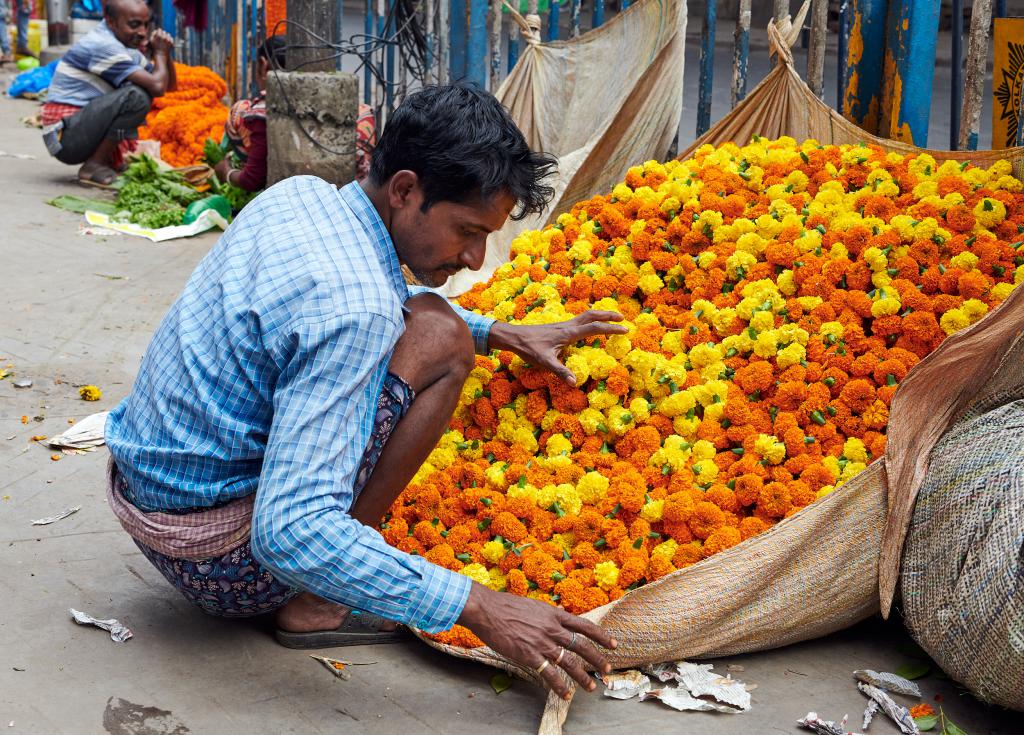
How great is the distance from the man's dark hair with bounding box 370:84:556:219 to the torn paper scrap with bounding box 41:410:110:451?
168cm

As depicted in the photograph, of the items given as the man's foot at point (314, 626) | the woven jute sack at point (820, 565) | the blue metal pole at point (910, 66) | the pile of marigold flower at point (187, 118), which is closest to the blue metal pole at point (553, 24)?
the blue metal pole at point (910, 66)

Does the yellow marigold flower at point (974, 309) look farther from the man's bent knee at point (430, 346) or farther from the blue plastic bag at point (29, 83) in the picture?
the blue plastic bag at point (29, 83)

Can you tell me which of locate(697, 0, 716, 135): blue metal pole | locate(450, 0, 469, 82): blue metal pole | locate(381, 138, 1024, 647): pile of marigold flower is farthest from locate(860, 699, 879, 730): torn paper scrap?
locate(450, 0, 469, 82): blue metal pole

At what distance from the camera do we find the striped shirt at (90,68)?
7.07m

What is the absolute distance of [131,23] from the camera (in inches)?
278

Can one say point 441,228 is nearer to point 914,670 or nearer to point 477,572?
point 477,572

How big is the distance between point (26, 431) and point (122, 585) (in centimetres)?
109

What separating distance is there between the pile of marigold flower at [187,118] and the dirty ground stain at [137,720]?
6.05 metres

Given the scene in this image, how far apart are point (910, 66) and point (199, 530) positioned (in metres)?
2.86

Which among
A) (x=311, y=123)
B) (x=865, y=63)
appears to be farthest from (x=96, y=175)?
(x=865, y=63)

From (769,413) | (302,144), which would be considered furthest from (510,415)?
(302,144)

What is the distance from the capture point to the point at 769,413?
263 centimetres

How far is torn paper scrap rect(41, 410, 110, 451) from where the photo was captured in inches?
131

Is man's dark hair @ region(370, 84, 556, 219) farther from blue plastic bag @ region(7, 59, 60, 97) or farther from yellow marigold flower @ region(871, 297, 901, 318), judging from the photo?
blue plastic bag @ region(7, 59, 60, 97)
